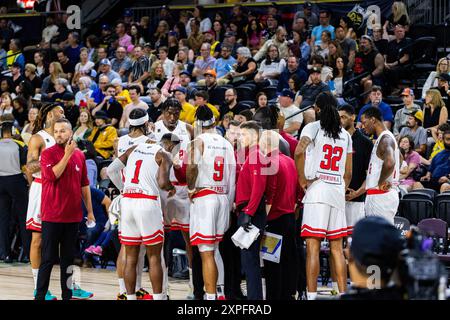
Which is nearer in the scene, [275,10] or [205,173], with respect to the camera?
[205,173]

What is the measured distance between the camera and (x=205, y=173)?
27.4 feet

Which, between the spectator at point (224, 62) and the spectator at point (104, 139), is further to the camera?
the spectator at point (224, 62)

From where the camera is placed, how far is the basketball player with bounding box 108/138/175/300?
8.20 metres

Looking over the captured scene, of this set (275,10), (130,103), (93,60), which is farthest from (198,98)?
(93,60)

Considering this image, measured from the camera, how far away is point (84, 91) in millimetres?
16453

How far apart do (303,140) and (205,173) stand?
95 cm

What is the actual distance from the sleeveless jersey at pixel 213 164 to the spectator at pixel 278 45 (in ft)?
26.2

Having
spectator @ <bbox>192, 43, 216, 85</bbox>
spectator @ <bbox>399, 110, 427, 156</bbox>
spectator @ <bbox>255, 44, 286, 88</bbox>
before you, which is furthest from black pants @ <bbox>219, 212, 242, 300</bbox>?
spectator @ <bbox>192, 43, 216, 85</bbox>

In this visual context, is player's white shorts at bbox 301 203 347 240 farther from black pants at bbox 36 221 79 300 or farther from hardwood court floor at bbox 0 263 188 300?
black pants at bbox 36 221 79 300

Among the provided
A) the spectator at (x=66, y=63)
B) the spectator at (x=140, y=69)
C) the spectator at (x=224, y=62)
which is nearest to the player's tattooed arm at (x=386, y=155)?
the spectator at (x=224, y=62)

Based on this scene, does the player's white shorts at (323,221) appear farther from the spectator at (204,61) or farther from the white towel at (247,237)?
the spectator at (204,61)

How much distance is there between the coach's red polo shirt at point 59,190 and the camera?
823 cm

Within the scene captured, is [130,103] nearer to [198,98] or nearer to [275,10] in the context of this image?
[198,98]

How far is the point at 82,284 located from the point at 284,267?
116 inches
